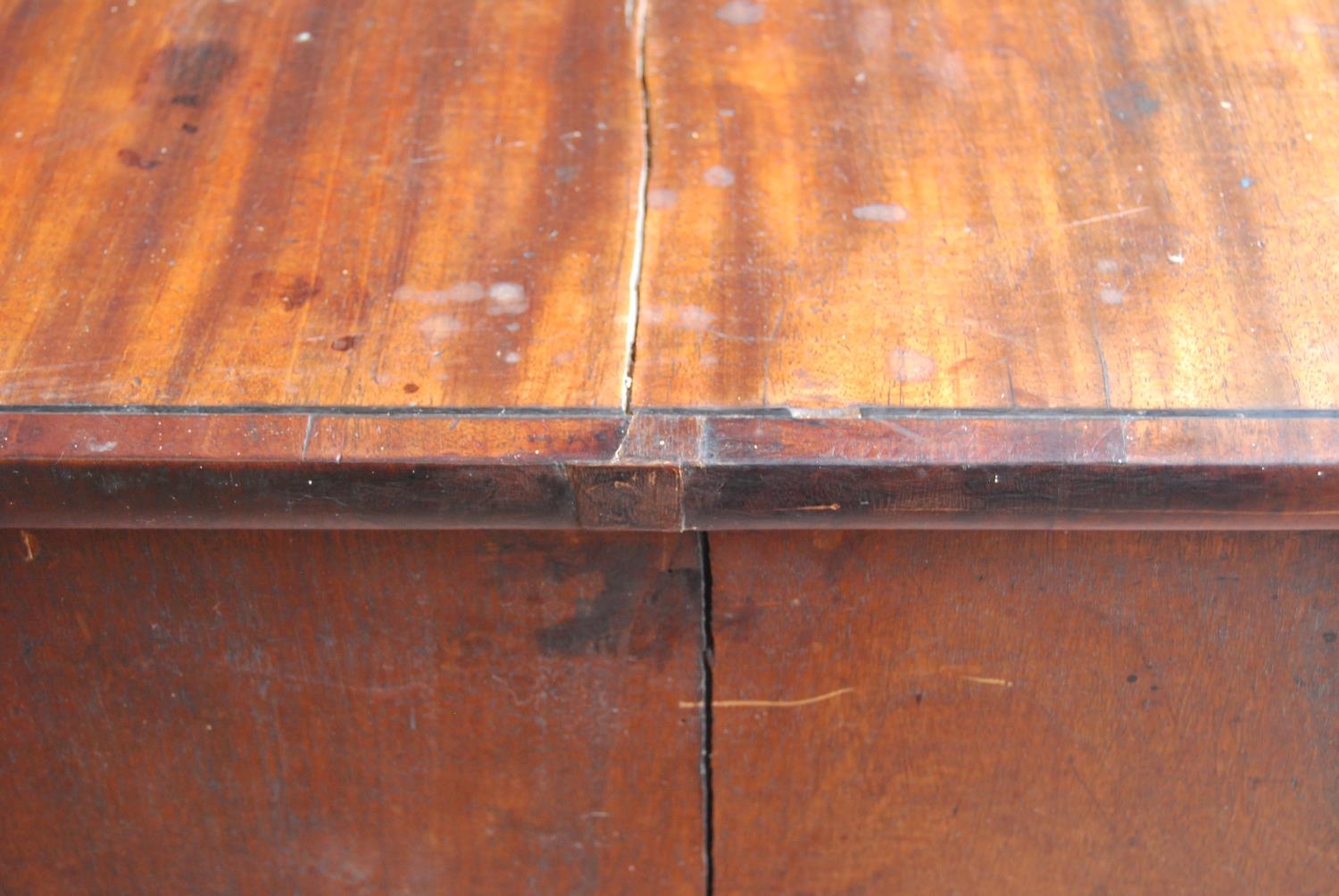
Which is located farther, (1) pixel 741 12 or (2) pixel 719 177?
(1) pixel 741 12

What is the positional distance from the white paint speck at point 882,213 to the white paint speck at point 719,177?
0.08 meters

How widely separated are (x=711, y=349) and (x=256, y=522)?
0.87 ft

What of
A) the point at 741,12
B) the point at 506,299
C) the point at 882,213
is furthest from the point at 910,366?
the point at 741,12

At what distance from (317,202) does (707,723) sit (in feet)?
1.35

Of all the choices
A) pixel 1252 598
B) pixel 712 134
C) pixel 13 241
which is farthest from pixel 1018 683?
pixel 13 241

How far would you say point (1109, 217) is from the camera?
2.43ft

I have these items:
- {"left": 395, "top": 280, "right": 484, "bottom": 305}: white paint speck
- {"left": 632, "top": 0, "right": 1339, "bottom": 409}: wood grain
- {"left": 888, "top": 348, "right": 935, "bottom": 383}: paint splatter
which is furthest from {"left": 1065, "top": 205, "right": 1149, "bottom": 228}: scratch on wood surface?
{"left": 395, "top": 280, "right": 484, "bottom": 305}: white paint speck

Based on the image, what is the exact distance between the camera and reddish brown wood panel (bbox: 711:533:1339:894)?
2.30 feet

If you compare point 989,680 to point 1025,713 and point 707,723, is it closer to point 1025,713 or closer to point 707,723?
point 1025,713

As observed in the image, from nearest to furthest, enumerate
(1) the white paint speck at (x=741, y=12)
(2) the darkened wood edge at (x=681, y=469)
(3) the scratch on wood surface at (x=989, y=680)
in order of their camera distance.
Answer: (2) the darkened wood edge at (x=681, y=469)
(3) the scratch on wood surface at (x=989, y=680)
(1) the white paint speck at (x=741, y=12)

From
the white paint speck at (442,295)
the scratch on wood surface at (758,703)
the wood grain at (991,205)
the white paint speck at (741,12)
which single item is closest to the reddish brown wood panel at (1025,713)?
the scratch on wood surface at (758,703)

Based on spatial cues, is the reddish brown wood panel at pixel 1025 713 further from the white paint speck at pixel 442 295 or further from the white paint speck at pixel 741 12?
the white paint speck at pixel 741 12

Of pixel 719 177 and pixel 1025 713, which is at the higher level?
pixel 719 177

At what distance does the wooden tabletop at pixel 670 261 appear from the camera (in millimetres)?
622
